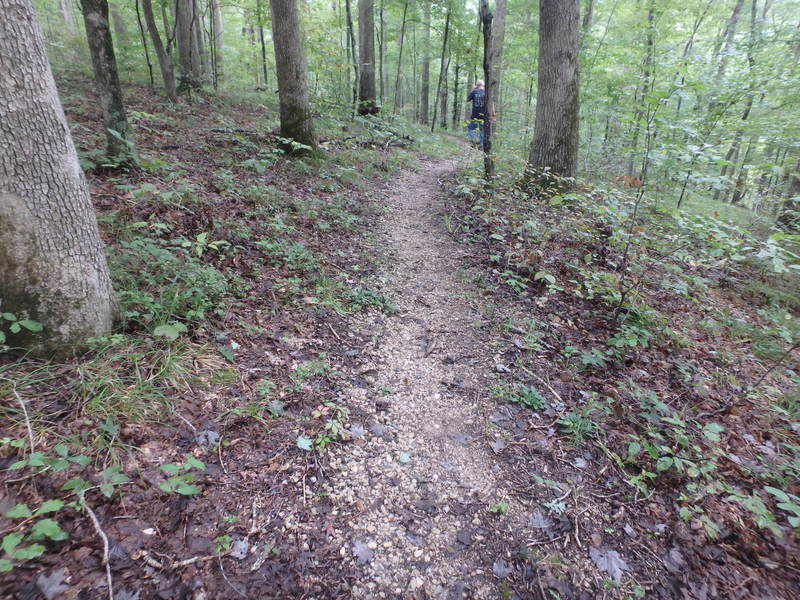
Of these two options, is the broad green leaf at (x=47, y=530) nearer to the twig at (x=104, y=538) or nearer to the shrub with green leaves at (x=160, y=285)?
the twig at (x=104, y=538)

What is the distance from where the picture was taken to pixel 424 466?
2881mm

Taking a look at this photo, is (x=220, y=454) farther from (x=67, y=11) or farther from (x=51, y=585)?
(x=67, y=11)

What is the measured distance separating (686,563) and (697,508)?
435 mm

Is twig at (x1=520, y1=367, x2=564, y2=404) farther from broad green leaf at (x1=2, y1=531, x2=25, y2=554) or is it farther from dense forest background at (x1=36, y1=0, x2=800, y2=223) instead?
broad green leaf at (x1=2, y1=531, x2=25, y2=554)

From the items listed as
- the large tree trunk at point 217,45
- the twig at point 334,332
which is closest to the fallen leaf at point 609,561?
the twig at point 334,332

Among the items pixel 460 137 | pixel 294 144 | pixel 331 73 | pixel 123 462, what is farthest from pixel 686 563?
pixel 460 137

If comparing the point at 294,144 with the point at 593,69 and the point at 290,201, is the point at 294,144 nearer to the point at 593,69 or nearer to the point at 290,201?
the point at 290,201

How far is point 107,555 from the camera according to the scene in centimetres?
181

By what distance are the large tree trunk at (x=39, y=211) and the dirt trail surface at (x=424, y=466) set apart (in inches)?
86.8

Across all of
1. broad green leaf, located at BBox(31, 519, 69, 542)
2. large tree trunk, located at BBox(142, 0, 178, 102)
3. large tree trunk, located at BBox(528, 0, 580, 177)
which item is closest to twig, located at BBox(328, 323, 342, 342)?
broad green leaf, located at BBox(31, 519, 69, 542)

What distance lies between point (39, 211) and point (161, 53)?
988 cm

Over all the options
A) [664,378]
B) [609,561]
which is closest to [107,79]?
[609,561]

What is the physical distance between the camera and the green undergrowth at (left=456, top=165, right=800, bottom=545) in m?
2.86

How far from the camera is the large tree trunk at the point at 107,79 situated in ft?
16.3
